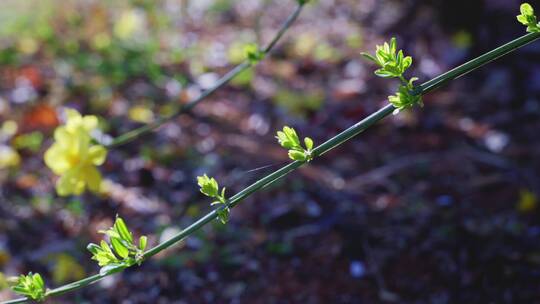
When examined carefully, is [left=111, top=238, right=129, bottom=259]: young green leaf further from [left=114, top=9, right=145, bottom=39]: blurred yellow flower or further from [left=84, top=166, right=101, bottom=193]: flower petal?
[left=114, top=9, right=145, bottom=39]: blurred yellow flower

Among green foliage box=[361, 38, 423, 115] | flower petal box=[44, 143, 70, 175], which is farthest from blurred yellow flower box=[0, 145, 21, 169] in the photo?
green foliage box=[361, 38, 423, 115]

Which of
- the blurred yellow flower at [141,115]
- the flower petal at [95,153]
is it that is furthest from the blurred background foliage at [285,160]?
the flower petal at [95,153]

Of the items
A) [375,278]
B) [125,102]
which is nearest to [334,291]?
[375,278]

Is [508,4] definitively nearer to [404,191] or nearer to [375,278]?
[404,191]

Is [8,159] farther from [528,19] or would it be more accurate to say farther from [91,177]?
[528,19]

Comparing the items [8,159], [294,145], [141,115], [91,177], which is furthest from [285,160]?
[294,145]
